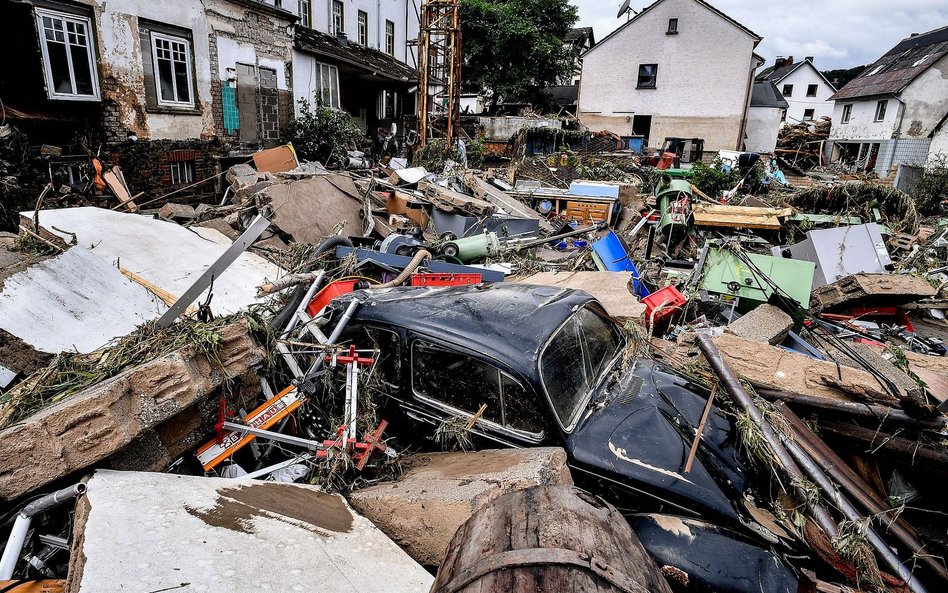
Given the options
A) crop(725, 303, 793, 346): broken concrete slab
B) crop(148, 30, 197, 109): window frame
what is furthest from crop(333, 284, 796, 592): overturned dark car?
crop(148, 30, 197, 109): window frame

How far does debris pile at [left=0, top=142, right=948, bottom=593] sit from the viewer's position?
84.3 inches

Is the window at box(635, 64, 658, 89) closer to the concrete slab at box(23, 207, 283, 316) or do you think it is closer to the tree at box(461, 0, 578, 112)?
the tree at box(461, 0, 578, 112)

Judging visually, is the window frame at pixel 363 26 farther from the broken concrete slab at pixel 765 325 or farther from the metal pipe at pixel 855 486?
the metal pipe at pixel 855 486

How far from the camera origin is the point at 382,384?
3486 mm

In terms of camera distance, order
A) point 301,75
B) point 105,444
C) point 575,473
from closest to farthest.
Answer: point 105,444 → point 575,473 → point 301,75

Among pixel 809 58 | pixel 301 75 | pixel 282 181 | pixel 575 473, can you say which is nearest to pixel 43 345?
pixel 575 473

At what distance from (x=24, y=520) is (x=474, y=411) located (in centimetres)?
234

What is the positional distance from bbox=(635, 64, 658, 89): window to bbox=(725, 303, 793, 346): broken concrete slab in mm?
23880

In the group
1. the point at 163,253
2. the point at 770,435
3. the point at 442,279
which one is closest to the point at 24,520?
the point at 163,253

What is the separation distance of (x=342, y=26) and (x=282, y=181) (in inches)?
603

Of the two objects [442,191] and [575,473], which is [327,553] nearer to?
[575,473]

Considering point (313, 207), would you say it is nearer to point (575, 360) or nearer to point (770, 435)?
point (575, 360)

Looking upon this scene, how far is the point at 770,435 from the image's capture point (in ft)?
9.90

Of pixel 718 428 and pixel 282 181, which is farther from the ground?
pixel 282 181
